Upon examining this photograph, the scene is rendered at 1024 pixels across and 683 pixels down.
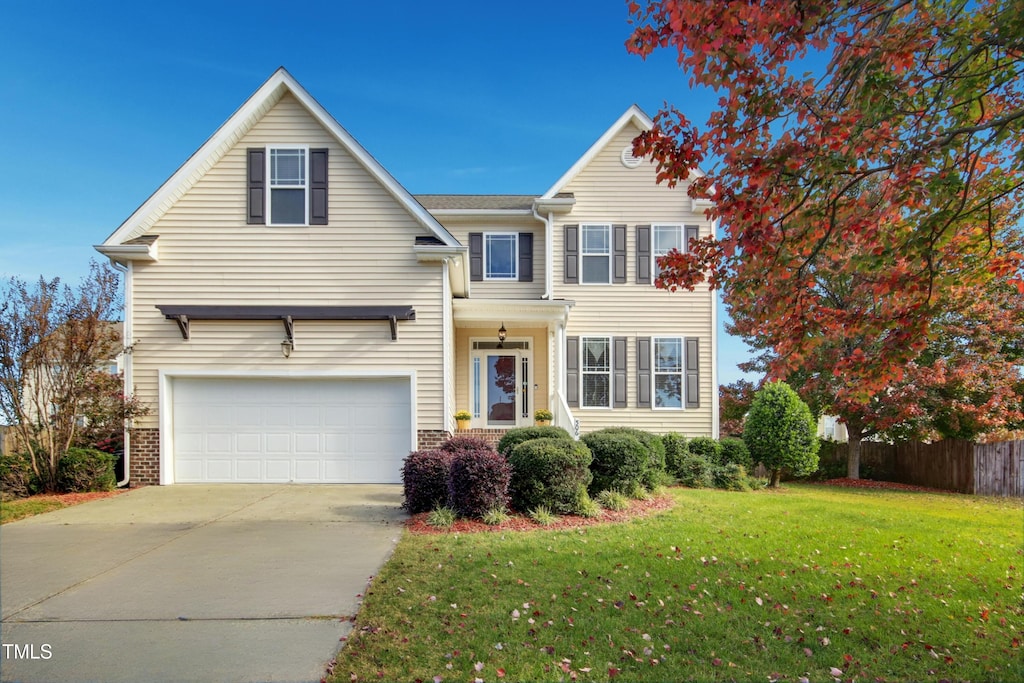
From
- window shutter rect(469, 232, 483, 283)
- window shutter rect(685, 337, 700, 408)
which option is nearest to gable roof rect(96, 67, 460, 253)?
window shutter rect(469, 232, 483, 283)

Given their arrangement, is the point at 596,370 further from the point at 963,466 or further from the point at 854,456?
the point at 963,466

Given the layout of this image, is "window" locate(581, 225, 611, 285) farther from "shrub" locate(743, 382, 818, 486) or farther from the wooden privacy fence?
the wooden privacy fence

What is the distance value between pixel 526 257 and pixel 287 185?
20.6 ft

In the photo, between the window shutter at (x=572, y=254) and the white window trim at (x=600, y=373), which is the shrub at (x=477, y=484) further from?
the window shutter at (x=572, y=254)

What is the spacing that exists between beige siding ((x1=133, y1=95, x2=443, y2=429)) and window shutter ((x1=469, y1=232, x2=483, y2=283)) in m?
3.90

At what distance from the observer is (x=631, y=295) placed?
15.5m

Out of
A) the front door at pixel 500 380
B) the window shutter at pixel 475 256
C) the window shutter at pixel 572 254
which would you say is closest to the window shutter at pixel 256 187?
the window shutter at pixel 475 256

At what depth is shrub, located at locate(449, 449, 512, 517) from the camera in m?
8.12

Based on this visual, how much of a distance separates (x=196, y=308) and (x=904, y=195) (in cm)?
1158

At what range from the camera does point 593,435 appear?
1051cm

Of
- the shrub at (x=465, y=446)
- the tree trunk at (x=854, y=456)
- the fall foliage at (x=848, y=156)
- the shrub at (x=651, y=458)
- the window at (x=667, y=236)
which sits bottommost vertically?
the tree trunk at (x=854, y=456)

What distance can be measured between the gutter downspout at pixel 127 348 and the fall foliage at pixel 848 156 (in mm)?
10834

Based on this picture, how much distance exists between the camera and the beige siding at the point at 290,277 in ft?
38.9

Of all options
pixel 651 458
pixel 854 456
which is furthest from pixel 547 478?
pixel 854 456
